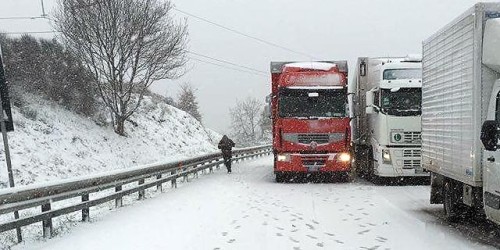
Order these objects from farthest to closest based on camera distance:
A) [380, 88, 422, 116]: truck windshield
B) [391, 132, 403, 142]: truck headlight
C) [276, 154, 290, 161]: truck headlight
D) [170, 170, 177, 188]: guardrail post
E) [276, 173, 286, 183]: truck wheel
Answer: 1. [276, 173, 286, 183]: truck wheel
2. [276, 154, 290, 161]: truck headlight
3. [170, 170, 177, 188]: guardrail post
4. [380, 88, 422, 116]: truck windshield
5. [391, 132, 403, 142]: truck headlight

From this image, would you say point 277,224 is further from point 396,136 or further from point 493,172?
point 396,136

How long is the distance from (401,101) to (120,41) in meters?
16.8

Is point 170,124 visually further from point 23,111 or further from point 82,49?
point 23,111

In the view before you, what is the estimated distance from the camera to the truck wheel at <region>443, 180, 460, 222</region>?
31.5 feet

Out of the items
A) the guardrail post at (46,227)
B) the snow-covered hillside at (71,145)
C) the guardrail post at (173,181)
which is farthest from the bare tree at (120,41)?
the guardrail post at (46,227)

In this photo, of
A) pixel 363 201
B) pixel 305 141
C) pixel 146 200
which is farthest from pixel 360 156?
pixel 146 200

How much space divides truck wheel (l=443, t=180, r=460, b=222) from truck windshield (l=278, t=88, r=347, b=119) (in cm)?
765

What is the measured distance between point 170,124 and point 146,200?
2645cm

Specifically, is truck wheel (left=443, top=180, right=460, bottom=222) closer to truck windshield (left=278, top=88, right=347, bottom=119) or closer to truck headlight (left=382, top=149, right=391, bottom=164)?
truck headlight (left=382, top=149, right=391, bottom=164)

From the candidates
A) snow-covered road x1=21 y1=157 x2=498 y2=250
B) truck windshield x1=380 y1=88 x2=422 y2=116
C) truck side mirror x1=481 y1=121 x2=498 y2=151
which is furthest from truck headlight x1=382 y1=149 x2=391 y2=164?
truck side mirror x1=481 y1=121 x2=498 y2=151

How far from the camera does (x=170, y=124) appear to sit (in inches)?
1548

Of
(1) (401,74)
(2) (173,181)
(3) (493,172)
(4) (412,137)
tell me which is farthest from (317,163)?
(3) (493,172)

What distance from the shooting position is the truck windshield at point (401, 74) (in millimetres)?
16328

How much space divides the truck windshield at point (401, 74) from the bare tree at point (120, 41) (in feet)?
52.5
